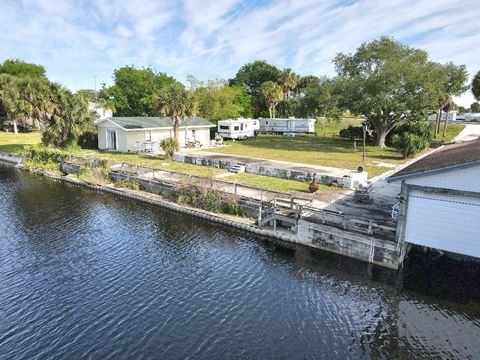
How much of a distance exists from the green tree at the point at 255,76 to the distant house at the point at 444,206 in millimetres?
63801

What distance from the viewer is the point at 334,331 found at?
35.1ft

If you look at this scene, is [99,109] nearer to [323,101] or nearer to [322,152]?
[323,101]

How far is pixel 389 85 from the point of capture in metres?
37.5

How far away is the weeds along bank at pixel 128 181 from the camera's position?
20266 mm

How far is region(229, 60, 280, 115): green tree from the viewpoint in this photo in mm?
76375

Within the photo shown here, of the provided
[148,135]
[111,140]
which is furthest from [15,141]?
[148,135]

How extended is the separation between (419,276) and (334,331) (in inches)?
214

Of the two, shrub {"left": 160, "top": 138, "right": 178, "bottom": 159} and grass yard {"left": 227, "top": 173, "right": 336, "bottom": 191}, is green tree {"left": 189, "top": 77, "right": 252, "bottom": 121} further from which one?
grass yard {"left": 227, "top": 173, "right": 336, "bottom": 191}

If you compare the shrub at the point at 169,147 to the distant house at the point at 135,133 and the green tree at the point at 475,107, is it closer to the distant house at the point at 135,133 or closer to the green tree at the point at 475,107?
the distant house at the point at 135,133

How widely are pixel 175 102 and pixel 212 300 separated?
25.0 m

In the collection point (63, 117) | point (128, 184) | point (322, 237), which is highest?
point (63, 117)

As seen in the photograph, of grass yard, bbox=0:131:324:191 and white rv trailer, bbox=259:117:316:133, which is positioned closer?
grass yard, bbox=0:131:324:191

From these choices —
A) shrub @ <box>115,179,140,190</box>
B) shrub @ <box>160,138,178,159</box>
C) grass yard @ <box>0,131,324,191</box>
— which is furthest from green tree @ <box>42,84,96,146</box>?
shrub @ <box>115,179,140,190</box>

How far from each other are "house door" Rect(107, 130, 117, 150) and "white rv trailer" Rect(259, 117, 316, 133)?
27.3 m
